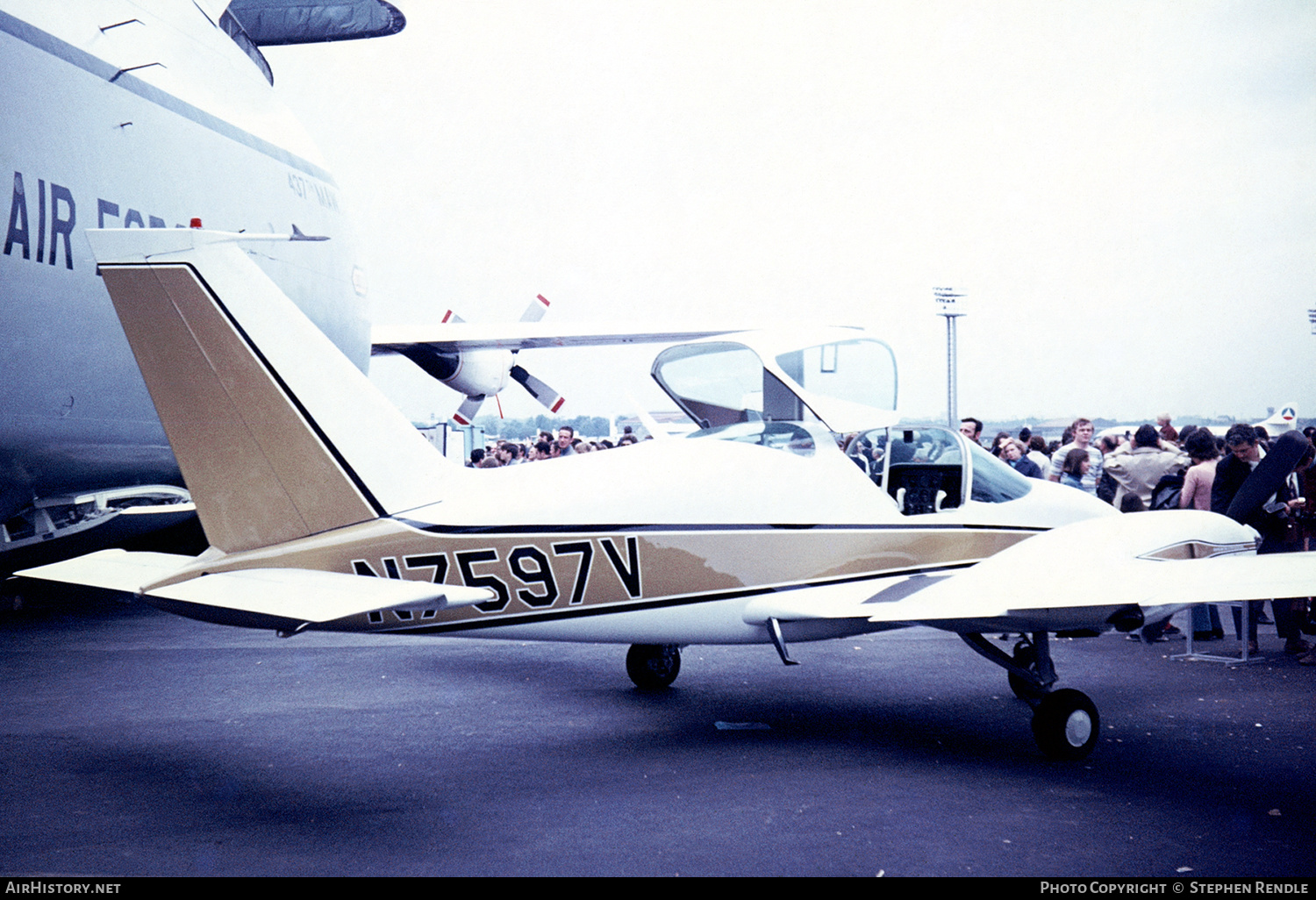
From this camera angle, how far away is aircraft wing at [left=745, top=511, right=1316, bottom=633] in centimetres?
534

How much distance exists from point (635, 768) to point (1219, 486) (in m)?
6.47

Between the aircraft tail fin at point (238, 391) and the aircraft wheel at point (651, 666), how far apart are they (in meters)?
2.69

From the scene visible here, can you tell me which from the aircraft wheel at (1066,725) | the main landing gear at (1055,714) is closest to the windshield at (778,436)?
the main landing gear at (1055,714)

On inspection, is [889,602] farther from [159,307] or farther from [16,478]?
[16,478]

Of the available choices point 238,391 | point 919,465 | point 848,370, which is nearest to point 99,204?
point 238,391

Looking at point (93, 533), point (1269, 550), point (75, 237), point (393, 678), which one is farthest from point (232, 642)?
point (1269, 550)

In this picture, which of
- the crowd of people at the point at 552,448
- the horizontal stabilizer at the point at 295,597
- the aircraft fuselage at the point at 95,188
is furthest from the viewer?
the crowd of people at the point at 552,448

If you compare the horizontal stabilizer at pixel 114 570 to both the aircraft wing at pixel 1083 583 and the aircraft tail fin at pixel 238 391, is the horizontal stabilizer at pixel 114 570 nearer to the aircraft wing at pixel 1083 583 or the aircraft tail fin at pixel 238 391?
the aircraft tail fin at pixel 238 391

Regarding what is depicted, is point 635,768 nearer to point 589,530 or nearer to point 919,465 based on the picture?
point 589,530

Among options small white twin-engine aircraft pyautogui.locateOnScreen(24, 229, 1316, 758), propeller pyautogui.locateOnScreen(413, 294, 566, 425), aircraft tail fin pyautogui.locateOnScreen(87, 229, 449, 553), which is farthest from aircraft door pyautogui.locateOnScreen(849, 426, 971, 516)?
propeller pyautogui.locateOnScreen(413, 294, 566, 425)

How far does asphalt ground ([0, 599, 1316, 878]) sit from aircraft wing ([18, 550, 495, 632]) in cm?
96

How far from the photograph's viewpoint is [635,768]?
5.65 metres

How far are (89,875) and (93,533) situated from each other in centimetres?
740

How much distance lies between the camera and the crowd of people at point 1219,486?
8867mm
